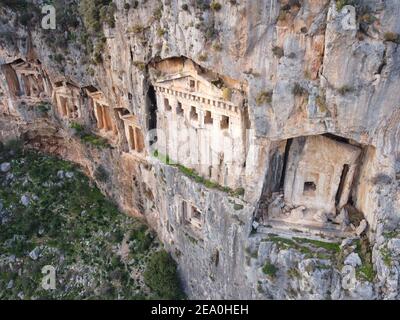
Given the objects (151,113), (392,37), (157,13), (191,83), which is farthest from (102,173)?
(392,37)

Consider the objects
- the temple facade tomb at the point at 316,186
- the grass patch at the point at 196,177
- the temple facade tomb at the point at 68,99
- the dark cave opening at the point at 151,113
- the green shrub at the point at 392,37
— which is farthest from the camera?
the temple facade tomb at the point at 68,99

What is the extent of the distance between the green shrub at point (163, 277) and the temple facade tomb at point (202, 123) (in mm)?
5959

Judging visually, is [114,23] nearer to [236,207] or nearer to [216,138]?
[216,138]

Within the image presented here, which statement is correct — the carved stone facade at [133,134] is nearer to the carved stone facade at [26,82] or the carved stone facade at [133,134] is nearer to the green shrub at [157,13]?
the green shrub at [157,13]

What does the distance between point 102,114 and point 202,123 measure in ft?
30.9

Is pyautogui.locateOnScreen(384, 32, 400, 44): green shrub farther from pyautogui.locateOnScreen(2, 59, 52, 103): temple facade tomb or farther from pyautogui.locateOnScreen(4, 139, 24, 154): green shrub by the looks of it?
pyautogui.locateOnScreen(4, 139, 24, 154): green shrub

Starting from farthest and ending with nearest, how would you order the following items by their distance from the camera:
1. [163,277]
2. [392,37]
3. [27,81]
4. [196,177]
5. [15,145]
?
[15,145] → [27,81] → [163,277] → [196,177] → [392,37]

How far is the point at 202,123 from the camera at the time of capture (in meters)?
17.5

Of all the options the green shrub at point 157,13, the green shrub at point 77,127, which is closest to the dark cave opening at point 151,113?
the green shrub at point 157,13

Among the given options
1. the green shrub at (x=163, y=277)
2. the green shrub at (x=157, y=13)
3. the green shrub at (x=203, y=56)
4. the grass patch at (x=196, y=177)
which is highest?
the green shrub at (x=157, y=13)

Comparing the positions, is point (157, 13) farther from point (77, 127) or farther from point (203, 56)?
point (77, 127)

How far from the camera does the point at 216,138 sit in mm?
17406

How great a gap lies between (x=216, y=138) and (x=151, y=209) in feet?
26.7

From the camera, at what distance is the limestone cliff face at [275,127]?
43.0 feet
